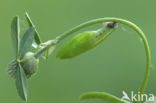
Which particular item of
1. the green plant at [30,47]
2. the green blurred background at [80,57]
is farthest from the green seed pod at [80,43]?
the green blurred background at [80,57]

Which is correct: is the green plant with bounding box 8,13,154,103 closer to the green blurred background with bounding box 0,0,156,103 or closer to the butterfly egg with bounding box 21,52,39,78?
the butterfly egg with bounding box 21,52,39,78

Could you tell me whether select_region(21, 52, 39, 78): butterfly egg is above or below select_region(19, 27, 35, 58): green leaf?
below

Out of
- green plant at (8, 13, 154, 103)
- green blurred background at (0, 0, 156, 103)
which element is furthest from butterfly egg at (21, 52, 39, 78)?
green blurred background at (0, 0, 156, 103)

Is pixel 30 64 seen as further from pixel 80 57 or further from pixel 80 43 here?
pixel 80 57

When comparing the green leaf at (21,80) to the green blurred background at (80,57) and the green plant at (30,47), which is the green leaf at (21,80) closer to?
the green plant at (30,47)

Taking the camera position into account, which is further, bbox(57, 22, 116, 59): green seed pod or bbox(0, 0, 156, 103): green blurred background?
bbox(0, 0, 156, 103): green blurred background

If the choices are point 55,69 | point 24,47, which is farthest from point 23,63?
point 55,69
